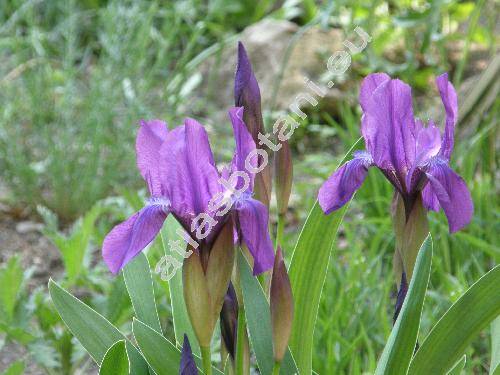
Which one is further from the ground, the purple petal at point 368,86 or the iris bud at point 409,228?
the purple petal at point 368,86

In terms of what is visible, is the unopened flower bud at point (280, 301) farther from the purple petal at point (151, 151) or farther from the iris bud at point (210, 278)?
the purple petal at point (151, 151)

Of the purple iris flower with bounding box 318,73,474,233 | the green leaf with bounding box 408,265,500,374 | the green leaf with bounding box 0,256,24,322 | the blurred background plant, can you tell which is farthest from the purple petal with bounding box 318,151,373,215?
the green leaf with bounding box 0,256,24,322

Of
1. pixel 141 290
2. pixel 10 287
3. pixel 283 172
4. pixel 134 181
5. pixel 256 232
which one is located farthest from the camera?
pixel 134 181

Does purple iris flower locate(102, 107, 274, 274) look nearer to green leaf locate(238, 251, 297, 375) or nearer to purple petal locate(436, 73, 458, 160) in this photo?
green leaf locate(238, 251, 297, 375)

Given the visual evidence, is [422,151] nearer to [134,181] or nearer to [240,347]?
[240,347]

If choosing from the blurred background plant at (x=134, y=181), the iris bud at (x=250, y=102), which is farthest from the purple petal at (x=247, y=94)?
the blurred background plant at (x=134, y=181)

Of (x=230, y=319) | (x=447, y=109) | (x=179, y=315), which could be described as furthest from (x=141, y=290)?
A: (x=447, y=109)

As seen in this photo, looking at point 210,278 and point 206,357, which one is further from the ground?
point 210,278

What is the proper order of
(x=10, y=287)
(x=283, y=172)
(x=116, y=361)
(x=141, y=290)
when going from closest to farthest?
(x=116, y=361)
(x=283, y=172)
(x=141, y=290)
(x=10, y=287)
